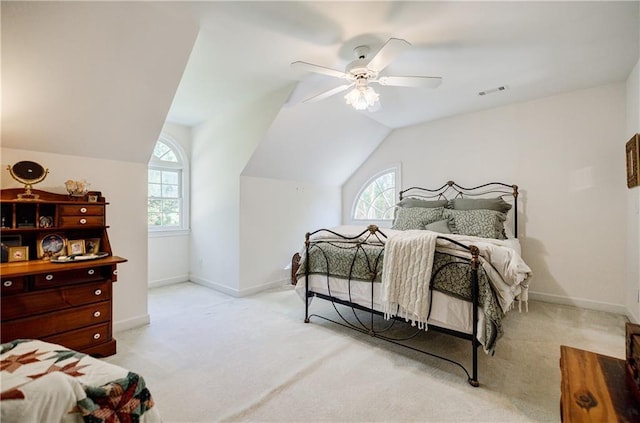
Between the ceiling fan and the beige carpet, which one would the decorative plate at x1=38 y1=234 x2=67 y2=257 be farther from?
the ceiling fan

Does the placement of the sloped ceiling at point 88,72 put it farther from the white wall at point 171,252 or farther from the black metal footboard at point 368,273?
the black metal footboard at point 368,273

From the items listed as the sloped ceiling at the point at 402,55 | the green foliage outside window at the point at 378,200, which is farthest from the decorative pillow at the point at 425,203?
the sloped ceiling at the point at 402,55

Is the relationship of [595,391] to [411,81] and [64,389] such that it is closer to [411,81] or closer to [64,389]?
[64,389]

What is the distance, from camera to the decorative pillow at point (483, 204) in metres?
3.66

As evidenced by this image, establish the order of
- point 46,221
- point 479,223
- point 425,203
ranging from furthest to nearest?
point 425,203 → point 479,223 → point 46,221

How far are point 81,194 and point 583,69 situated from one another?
16.8 feet

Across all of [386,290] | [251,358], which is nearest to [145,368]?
[251,358]

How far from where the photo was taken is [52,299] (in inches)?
83.4

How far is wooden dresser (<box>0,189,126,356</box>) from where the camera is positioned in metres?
1.98

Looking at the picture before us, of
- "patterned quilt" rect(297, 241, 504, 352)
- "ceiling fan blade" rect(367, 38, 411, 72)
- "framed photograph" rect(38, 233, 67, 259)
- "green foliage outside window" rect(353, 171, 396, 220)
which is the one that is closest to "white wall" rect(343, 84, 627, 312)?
"green foliage outside window" rect(353, 171, 396, 220)

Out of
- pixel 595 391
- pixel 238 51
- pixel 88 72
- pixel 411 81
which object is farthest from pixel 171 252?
pixel 595 391

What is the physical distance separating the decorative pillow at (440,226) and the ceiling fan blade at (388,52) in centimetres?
213

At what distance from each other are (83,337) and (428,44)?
3774 mm

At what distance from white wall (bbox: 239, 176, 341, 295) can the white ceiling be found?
1365 millimetres
